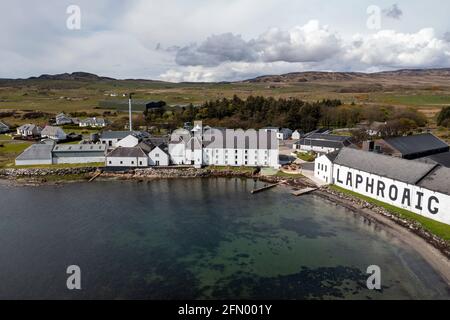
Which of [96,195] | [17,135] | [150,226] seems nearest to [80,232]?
[150,226]

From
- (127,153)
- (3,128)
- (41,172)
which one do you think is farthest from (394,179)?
(3,128)

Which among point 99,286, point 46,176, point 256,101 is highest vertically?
point 256,101

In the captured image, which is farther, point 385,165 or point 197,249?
point 385,165

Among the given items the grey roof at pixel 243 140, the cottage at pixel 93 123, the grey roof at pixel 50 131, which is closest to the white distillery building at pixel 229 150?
the grey roof at pixel 243 140

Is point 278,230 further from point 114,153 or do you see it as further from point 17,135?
point 17,135

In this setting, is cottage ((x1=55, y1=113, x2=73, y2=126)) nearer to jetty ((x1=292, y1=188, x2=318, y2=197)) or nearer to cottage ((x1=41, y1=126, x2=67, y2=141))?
cottage ((x1=41, y1=126, x2=67, y2=141))

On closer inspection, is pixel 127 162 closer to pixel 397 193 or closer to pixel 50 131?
pixel 50 131

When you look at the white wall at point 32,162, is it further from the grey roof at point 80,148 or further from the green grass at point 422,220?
the green grass at point 422,220
